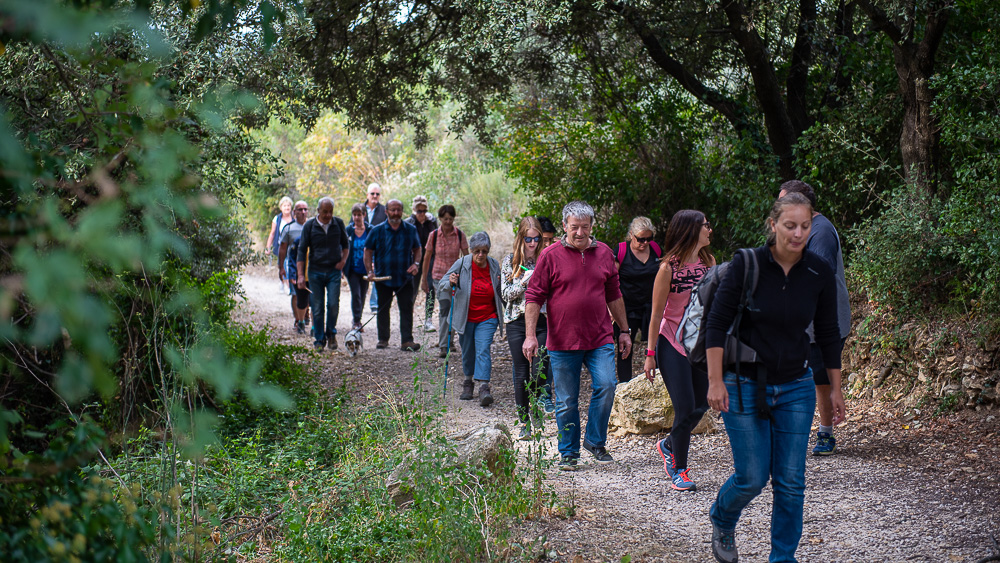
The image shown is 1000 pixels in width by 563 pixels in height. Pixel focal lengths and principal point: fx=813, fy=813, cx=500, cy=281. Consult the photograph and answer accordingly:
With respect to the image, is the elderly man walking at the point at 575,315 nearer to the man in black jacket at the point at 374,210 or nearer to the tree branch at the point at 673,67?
the tree branch at the point at 673,67

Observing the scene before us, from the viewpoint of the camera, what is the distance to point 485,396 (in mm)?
8766

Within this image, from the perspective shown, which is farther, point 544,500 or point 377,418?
point 377,418

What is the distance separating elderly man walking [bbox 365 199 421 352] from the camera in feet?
38.2

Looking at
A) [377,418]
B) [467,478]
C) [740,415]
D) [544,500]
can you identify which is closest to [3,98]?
[377,418]

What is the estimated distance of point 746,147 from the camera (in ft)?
33.1

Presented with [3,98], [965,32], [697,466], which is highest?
[965,32]

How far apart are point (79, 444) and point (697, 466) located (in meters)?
5.21

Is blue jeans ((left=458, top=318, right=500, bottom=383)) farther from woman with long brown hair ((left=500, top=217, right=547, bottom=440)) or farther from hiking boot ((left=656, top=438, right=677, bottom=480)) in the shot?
hiking boot ((left=656, top=438, right=677, bottom=480))

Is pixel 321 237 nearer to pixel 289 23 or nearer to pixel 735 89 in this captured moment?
pixel 289 23

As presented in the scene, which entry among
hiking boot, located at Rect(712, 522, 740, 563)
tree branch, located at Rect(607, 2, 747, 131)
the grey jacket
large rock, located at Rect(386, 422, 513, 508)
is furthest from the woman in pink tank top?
tree branch, located at Rect(607, 2, 747, 131)

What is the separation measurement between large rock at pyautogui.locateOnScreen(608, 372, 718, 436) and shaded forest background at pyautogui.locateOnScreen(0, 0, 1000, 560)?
7.03ft

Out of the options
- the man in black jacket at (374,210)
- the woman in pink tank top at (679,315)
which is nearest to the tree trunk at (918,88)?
the woman in pink tank top at (679,315)

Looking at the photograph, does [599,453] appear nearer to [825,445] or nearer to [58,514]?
[825,445]

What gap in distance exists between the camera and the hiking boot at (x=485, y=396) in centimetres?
877
